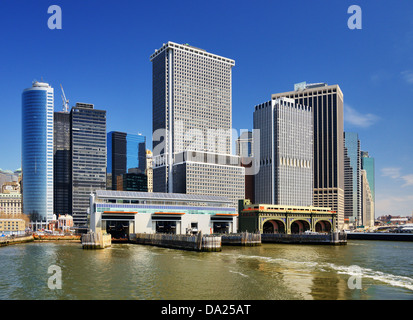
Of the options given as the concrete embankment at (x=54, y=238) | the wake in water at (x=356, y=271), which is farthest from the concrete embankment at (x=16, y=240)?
the wake in water at (x=356, y=271)

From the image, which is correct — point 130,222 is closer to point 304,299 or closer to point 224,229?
point 224,229

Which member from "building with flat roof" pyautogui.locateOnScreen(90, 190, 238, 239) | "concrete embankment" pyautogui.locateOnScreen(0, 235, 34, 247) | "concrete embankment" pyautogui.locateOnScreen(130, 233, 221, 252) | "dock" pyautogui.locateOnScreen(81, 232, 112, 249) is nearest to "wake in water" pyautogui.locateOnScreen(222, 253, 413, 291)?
"concrete embankment" pyautogui.locateOnScreen(130, 233, 221, 252)

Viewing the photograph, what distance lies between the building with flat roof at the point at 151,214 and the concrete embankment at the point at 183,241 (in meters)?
10.7

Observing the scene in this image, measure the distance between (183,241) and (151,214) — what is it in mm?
43978

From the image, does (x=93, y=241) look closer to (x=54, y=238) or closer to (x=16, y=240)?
(x=16, y=240)

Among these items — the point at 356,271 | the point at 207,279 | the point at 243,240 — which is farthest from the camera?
the point at 243,240

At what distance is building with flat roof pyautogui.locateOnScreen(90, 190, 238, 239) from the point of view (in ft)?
495

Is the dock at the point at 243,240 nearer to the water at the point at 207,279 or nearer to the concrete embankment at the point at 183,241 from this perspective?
the concrete embankment at the point at 183,241

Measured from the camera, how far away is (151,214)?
6196 inches

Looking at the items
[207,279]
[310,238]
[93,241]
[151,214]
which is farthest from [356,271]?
[151,214]

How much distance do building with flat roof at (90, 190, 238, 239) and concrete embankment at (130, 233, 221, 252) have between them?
35.2ft
